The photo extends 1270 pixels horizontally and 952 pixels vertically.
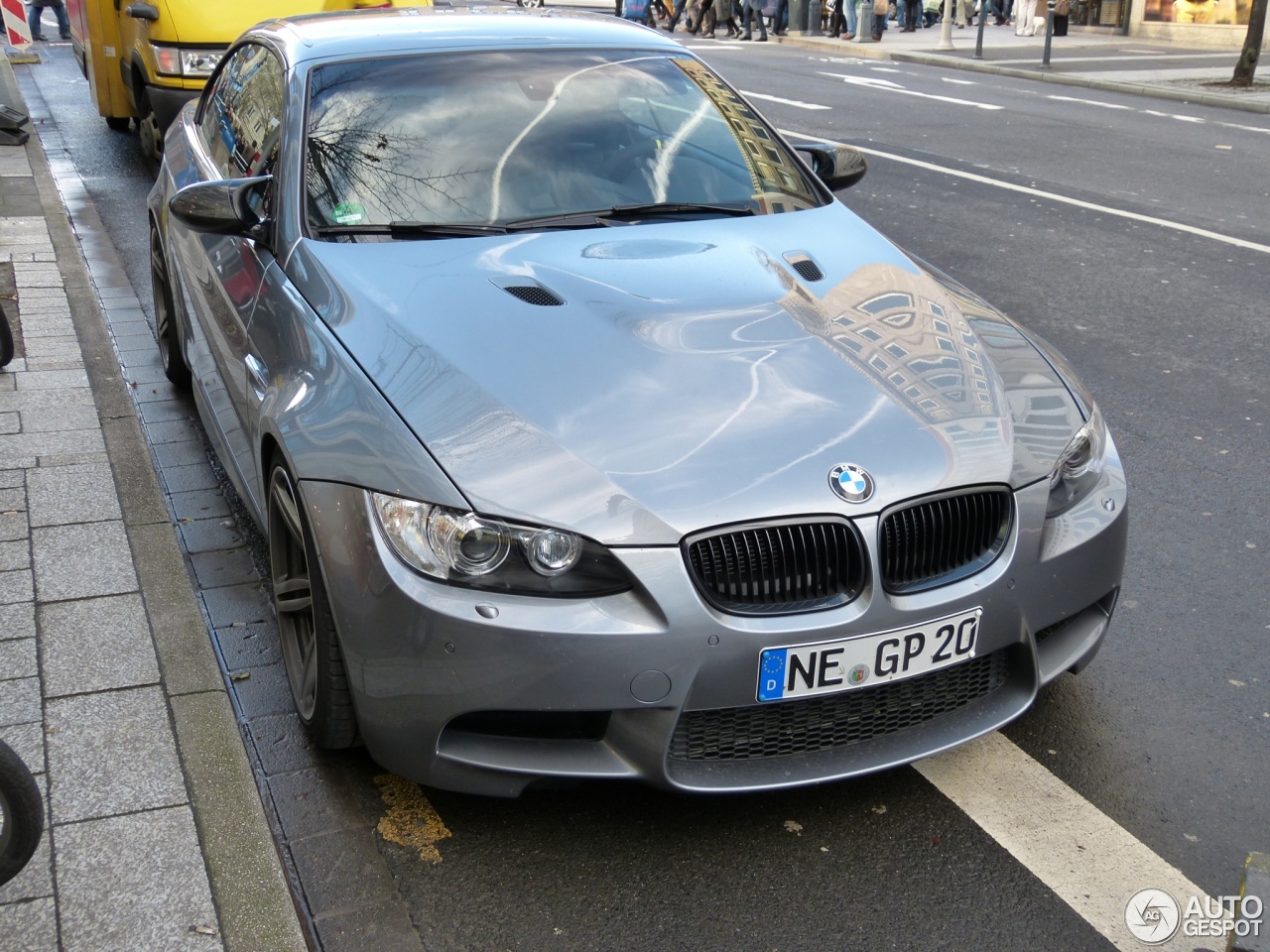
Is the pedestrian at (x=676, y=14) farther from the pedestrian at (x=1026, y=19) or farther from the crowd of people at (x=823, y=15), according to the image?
the pedestrian at (x=1026, y=19)

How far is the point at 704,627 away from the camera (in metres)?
2.79

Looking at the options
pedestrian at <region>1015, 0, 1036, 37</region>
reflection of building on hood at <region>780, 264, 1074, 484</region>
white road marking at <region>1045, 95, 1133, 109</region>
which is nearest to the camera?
reflection of building on hood at <region>780, 264, 1074, 484</region>

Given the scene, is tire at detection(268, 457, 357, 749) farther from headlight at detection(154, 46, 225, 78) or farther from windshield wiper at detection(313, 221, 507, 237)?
headlight at detection(154, 46, 225, 78)

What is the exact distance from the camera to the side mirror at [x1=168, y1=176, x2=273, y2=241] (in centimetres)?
411

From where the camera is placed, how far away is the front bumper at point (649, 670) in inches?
110

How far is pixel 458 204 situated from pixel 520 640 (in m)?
1.76

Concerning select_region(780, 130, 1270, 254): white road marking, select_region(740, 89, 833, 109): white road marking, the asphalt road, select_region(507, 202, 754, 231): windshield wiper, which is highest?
select_region(507, 202, 754, 231): windshield wiper

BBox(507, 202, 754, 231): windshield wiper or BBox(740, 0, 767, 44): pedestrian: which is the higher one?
BBox(507, 202, 754, 231): windshield wiper

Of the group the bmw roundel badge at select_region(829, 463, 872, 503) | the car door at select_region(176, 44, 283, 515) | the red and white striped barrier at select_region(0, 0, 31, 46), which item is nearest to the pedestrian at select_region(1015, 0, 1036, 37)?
the red and white striped barrier at select_region(0, 0, 31, 46)

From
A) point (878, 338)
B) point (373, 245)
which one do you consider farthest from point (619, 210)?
point (878, 338)

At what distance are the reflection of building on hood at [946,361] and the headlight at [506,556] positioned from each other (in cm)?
81

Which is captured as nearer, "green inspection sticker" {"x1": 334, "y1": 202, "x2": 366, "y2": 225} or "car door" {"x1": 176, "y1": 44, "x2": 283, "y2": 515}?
"green inspection sticker" {"x1": 334, "y1": 202, "x2": 366, "y2": 225}

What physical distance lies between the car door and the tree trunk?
18.0 meters

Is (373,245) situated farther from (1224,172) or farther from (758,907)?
(1224,172)
